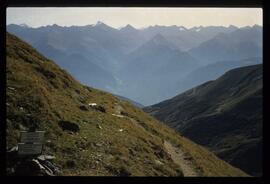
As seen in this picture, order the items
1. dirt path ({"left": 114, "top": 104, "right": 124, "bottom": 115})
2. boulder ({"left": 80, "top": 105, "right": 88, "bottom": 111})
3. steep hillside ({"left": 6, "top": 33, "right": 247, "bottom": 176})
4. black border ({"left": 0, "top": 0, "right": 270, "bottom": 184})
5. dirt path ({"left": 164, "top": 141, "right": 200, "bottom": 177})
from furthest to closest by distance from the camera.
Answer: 1. dirt path ({"left": 114, "top": 104, "right": 124, "bottom": 115})
2. boulder ({"left": 80, "top": 105, "right": 88, "bottom": 111})
3. dirt path ({"left": 164, "top": 141, "right": 200, "bottom": 177})
4. steep hillside ({"left": 6, "top": 33, "right": 247, "bottom": 176})
5. black border ({"left": 0, "top": 0, "right": 270, "bottom": 184})

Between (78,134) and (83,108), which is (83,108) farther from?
(78,134)

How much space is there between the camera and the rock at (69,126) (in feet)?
70.0

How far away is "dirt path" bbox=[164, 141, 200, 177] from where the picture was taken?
26.6m

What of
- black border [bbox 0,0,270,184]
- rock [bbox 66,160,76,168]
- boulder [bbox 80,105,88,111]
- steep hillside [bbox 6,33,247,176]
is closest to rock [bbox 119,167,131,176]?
steep hillside [bbox 6,33,247,176]

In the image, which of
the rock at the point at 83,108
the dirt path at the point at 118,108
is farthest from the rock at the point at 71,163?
the dirt path at the point at 118,108

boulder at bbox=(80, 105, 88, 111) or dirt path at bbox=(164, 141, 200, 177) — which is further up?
boulder at bbox=(80, 105, 88, 111)

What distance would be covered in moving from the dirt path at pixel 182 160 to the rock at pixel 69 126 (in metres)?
7.80

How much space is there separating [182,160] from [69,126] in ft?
34.9

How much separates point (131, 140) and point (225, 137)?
494ft

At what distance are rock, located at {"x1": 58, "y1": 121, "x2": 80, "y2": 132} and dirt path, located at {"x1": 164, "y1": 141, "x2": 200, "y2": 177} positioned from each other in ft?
25.6

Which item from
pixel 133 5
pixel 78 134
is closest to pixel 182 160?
pixel 78 134

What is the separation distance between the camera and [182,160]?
29.3 m

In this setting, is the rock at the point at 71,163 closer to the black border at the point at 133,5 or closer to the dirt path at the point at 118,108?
the black border at the point at 133,5

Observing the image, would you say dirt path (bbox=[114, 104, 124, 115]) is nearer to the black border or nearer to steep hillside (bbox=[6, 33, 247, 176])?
steep hillside (bbox=[6, 33, 247, 176])
